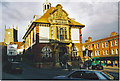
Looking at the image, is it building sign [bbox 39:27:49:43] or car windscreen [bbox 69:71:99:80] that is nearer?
car windscreen [bbox 69:71:99:80]

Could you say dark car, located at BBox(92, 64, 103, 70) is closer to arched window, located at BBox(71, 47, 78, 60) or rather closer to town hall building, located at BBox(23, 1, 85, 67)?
town hall building, located at BBox(23, 1, 85, 67)

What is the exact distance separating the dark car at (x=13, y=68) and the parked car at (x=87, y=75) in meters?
2.95

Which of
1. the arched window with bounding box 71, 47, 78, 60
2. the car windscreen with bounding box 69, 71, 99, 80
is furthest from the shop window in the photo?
the car windscreen with bounding box 69, 71, 99, 80

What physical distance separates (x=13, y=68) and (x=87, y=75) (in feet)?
16.1

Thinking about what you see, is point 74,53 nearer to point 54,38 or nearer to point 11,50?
point 54,38

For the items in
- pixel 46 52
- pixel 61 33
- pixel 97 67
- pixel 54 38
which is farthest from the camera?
pixel 61 33

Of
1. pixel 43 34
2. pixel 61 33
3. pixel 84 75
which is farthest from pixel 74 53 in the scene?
pixel 84 75

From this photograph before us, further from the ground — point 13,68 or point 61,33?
point 61,33

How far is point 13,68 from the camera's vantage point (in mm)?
9695

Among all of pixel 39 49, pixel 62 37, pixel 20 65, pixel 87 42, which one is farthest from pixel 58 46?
pixel 20 65

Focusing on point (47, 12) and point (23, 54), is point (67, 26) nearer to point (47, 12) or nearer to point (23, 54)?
point (47, 12)

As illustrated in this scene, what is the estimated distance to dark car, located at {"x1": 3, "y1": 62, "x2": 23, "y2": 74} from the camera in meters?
9.63

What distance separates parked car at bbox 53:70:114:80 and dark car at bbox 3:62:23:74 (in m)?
2.95

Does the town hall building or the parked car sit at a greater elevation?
the town hall building
